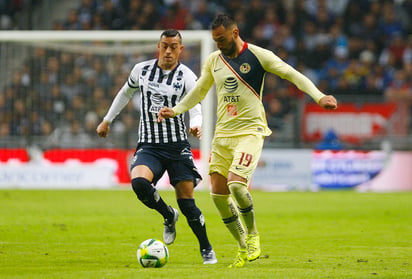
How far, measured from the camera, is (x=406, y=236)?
11125 millimetres

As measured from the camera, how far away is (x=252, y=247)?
8117mm

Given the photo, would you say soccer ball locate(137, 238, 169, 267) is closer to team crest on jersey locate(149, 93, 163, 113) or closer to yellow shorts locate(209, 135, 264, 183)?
yellow shorts locate(209, 135, 264, 183)

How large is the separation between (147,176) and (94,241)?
2.37 meters

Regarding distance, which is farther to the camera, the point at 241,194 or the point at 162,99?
the point at 162,99

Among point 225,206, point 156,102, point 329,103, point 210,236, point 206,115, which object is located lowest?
point 206,115

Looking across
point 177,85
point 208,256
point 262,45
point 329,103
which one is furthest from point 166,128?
point 262,45

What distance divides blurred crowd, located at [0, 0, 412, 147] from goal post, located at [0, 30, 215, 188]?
0.28m

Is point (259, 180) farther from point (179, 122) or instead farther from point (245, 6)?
point (179, 122)

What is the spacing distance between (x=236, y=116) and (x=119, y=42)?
13.3 metres

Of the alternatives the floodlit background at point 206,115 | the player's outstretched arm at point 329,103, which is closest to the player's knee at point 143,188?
the player's outstretched arm at point 329,103

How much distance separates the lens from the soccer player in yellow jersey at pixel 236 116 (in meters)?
7.96

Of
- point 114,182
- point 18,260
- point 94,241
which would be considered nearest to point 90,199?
point 114,182

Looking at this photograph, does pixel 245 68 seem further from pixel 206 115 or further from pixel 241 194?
pixel 206 115

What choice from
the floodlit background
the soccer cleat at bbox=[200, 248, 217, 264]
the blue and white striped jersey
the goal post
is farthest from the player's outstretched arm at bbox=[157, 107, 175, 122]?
the floodlit background
